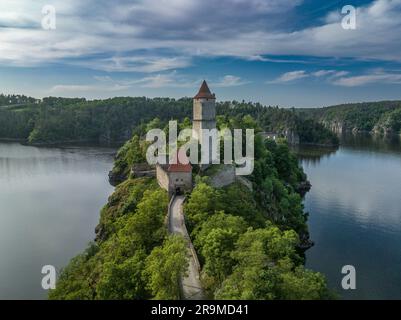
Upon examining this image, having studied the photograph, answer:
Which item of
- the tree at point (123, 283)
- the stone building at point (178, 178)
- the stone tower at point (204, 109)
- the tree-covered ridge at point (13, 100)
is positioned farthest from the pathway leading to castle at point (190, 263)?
the tree-covered ridge at point (13, 100)

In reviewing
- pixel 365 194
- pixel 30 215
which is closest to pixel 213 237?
pixel 30 215

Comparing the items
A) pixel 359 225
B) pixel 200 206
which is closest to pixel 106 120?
pixel 359 225

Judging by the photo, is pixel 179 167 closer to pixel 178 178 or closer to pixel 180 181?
pixel 178 178

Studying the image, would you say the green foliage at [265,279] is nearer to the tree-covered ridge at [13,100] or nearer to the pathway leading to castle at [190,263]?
the pathway leading to castle at [190,263]

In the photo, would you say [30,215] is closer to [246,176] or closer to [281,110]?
[246,176]

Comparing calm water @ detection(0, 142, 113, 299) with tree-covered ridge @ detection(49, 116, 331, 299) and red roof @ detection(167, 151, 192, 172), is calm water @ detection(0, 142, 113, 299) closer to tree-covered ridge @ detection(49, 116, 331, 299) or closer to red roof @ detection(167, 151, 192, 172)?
tree-covered ridge @ detection(49, 116, 331, 299)
